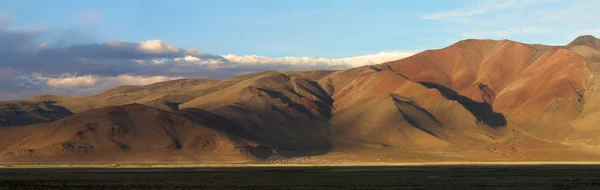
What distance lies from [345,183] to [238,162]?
96.6 metres

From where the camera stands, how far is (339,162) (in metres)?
198

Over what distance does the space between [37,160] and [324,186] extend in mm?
115327

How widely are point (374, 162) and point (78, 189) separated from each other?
11479 centimetres

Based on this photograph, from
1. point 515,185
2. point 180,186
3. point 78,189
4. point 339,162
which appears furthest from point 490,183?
point 339,162

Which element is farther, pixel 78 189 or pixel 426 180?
pixel 426 180

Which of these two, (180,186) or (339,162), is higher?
(180,186)

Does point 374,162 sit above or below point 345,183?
below

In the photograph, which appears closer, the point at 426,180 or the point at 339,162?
the point at 426,180

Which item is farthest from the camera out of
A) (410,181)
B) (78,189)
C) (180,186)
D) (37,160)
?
(37,160)

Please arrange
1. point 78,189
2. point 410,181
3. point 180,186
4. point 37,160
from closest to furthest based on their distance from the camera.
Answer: point 78,189 < point 180,186 < point 410,181 < point 37,160

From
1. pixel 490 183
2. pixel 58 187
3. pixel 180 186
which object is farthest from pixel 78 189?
pixel 490 183

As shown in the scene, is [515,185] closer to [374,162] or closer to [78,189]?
[78,189]

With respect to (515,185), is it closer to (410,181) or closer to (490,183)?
(490,183)

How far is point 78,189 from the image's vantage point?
304 feet
